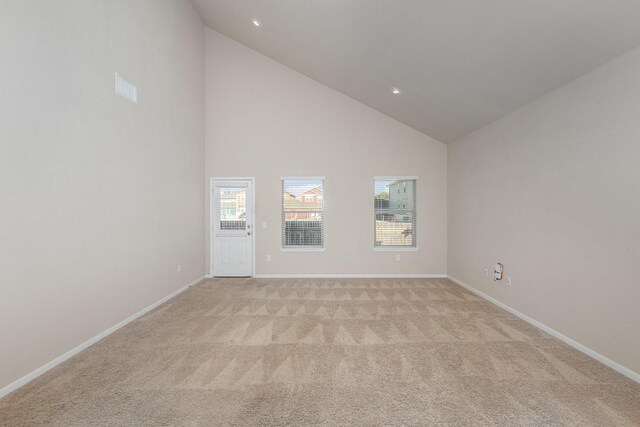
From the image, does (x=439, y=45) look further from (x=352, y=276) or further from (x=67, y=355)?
(x=67, y=355)

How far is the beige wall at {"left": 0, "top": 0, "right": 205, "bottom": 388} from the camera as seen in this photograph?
7.30 ft

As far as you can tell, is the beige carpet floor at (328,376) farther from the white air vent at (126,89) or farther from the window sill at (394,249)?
Answer: the white air vent at (126,89)

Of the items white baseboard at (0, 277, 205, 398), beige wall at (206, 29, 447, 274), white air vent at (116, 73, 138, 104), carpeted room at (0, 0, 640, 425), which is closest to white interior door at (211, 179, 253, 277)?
beige wall at (206, 29, 447, 274)

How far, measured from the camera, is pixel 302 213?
607 centimetres

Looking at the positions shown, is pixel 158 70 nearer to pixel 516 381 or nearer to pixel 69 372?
pixel 69 372

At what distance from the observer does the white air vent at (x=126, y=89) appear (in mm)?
3414

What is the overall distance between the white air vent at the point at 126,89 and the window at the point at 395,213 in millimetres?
4417

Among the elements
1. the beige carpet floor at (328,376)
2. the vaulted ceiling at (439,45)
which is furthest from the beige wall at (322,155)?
the beige carpet floor at (328,376)

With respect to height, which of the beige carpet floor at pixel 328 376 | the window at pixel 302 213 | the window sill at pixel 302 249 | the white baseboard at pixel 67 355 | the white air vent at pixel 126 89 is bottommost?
the beige carpet floor at pixel 328 376

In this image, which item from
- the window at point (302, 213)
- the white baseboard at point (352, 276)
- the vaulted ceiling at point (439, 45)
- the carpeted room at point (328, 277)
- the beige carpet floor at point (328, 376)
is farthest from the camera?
the window at point (302, 213)

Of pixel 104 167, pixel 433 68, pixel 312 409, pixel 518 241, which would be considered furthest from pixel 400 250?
pixel 104 167

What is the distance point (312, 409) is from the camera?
1993mm

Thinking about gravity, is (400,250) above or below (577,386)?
above

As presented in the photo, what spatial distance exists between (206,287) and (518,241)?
16.7 ft
